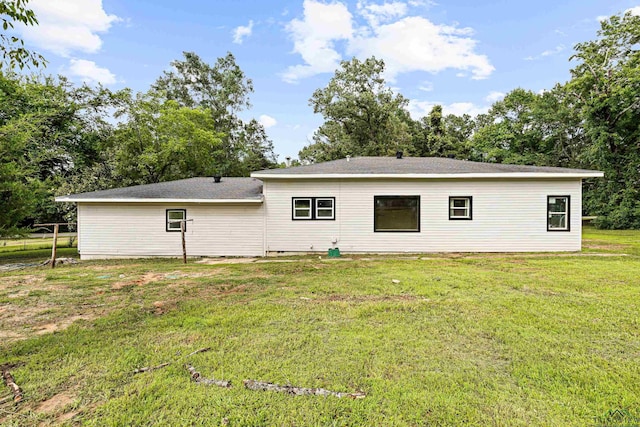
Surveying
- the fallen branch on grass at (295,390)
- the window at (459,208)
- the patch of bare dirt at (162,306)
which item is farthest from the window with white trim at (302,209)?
the fallen branch on grass at (295,390)

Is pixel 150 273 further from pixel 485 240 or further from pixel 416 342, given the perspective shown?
pixel 485 240

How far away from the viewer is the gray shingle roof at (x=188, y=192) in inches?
396

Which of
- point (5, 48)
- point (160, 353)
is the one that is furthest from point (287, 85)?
Answer: point (160, 353)

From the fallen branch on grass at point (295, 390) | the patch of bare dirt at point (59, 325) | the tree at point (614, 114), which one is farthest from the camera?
the tree at point (614, 114)

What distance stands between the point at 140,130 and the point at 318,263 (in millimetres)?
15452

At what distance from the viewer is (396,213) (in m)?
10.3

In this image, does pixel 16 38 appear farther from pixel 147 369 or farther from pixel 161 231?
pixel 161 231

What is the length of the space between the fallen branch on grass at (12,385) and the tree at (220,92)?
83.4 feet

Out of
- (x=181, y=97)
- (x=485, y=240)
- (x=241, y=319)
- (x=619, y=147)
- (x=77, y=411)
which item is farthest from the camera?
(x=181, y=97)

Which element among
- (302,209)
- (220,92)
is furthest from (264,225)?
(220,92)

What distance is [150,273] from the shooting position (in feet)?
24.1

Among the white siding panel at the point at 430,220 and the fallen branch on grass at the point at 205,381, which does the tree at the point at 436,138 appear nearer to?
the white siding panel at the point at 430,220

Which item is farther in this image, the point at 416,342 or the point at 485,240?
the point at 485,240

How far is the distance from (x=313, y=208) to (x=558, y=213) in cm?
788
